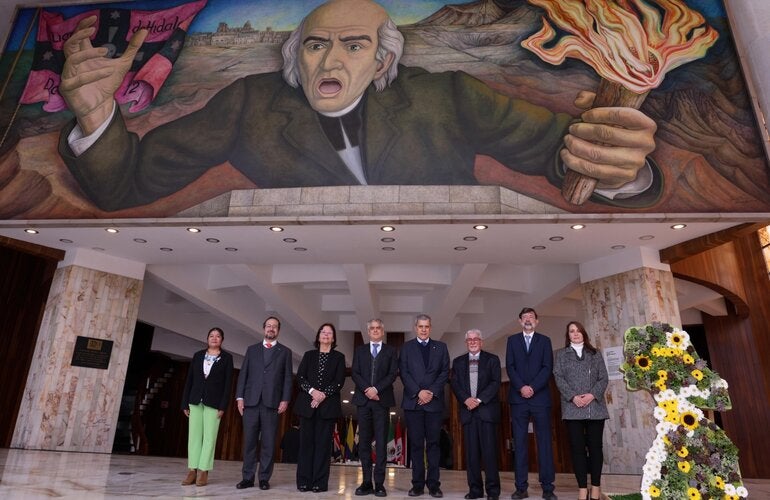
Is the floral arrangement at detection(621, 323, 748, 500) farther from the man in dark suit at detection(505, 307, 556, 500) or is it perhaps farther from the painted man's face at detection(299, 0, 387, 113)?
the painted man's face at detection(299, 0, 387, 113)

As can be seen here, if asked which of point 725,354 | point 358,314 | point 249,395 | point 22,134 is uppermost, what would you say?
point 22,134

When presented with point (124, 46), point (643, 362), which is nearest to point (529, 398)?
point (643, 362)

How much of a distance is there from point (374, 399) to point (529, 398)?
1.43m

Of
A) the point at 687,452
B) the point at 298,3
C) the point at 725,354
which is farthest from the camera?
the point at 725,354

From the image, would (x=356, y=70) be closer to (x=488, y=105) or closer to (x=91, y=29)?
(x=488, y=105)

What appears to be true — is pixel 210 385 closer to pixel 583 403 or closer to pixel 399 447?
pixel 583 403

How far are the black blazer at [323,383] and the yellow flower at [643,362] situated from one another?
264cm

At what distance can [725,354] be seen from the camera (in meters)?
11.7

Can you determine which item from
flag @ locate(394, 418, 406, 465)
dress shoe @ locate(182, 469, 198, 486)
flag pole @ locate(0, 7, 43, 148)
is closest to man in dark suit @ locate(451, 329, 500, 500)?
dress shoe @ locate(182, 469, 198, 486)

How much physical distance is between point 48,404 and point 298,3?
302 inches

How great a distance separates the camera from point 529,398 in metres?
4.83

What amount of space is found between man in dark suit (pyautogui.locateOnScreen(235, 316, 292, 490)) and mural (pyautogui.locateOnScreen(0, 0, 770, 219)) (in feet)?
9.45

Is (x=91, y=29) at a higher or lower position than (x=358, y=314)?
higher

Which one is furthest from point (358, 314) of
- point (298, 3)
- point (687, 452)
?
point (687, 452)
